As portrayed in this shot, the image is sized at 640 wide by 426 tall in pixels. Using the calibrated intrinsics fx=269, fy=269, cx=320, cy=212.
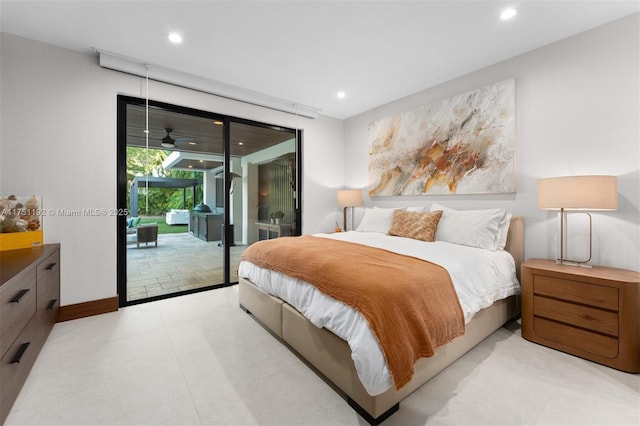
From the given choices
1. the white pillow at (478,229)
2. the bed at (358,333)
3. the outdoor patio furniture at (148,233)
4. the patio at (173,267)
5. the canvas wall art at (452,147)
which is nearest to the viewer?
the bed at (358,333)

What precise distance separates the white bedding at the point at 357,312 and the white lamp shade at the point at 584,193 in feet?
2.07

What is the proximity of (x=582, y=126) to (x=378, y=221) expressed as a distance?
2152 mm

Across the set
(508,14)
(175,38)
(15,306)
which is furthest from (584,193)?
(15,306)

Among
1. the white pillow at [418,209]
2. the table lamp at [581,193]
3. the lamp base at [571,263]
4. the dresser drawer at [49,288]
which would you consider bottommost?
the dresser drawer at [49,288]

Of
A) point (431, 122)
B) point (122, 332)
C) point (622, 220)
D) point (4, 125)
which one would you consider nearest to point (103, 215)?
point (4, 125)

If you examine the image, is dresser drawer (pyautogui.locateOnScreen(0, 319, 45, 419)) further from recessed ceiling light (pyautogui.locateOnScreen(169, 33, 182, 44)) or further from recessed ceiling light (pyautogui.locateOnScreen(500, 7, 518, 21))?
recessed ceiling light (pyautogui.locateOnScreen(500, 7, 518, 21))

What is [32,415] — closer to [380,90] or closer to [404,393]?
[404,393]

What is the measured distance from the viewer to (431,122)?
349cm

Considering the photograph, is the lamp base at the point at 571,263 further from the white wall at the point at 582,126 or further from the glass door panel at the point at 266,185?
the glass door panel at the point at 266,185

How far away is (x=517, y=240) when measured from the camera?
8.67 feet

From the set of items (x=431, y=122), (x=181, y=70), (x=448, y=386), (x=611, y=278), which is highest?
(x=181, y=70)

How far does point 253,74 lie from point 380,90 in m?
1.67

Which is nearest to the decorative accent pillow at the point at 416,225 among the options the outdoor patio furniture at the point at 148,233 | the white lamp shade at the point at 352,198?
the white lamp shade at the point at 352,198

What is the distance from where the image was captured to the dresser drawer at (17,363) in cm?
138
